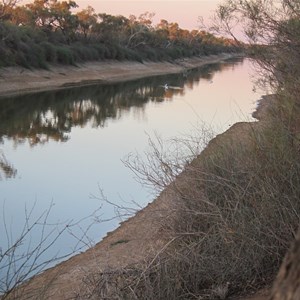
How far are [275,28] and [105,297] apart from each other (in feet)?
18.6

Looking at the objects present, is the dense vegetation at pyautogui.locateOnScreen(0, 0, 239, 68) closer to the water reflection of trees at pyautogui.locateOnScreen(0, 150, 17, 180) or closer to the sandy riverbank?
the sandy riverbank

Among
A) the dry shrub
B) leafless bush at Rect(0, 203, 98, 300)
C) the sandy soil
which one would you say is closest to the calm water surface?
leafless bush at Rect(0, 203, 98, 300)

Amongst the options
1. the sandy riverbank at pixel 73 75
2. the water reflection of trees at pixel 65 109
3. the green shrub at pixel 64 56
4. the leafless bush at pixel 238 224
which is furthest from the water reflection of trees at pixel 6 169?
the green shrub at pixel 64 56

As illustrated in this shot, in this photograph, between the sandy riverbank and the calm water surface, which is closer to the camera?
the calm water surface

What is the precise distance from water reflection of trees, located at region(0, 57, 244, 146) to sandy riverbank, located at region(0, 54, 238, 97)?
4.94ft

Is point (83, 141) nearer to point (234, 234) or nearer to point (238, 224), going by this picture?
point (238, 224)

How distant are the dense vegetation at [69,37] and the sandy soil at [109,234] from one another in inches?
51.9

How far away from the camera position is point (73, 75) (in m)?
43.3

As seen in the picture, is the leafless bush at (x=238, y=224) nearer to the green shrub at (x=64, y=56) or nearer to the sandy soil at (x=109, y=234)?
the sandy soil at (x=109, y=234)

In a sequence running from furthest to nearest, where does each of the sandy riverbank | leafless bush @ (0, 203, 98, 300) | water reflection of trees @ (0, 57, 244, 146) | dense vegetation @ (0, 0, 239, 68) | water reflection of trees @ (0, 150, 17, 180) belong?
dense vegetation @ (0, 0, 239, 68) < the sandy riverbank < water reflection of trees @ (0, 57, 244, 146) < water reflection of trees @ (0, 150, 17, 180) < leafless bush @ (0, 203, 98, 300)

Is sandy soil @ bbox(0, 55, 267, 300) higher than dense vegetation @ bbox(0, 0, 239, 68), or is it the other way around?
dense vegetation @ bbox(0, 0, 239, 68)

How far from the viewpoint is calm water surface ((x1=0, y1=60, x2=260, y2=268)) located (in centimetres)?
1155

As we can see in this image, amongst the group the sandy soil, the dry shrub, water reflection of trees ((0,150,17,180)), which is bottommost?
water reflection of trees ((0,150,17,180))

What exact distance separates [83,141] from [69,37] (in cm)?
3751
